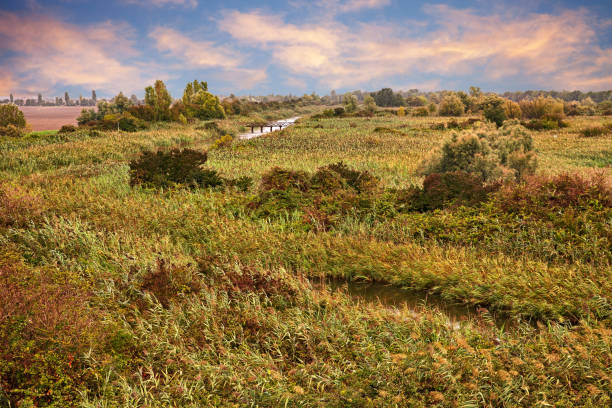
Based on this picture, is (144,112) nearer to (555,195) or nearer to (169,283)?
(169,283)

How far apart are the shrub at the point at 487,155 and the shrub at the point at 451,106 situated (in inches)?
2094

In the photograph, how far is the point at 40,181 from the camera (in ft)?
46.0

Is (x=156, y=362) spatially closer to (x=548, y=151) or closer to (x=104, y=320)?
(x=104, y=320)

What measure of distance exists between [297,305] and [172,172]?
30.4ft

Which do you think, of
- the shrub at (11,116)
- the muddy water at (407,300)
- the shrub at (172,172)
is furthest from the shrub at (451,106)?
the muddy water at (407,300)

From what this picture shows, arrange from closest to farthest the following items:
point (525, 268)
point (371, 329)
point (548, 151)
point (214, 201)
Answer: point (371, 329) → point (525, 268) → point (214, 201) → point (548, 151)

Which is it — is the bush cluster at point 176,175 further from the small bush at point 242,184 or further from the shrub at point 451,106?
the shrub at point 451,106

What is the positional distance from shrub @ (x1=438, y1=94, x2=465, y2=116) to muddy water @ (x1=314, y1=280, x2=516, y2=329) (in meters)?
63.8

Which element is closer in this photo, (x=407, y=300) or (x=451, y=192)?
(x=407, y=300)

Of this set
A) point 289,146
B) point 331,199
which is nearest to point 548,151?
point 289,146

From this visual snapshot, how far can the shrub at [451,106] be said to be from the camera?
63219mm

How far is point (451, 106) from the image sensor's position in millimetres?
64312

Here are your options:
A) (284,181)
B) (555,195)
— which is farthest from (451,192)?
(284,181)

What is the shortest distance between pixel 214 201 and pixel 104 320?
6.17 metres
